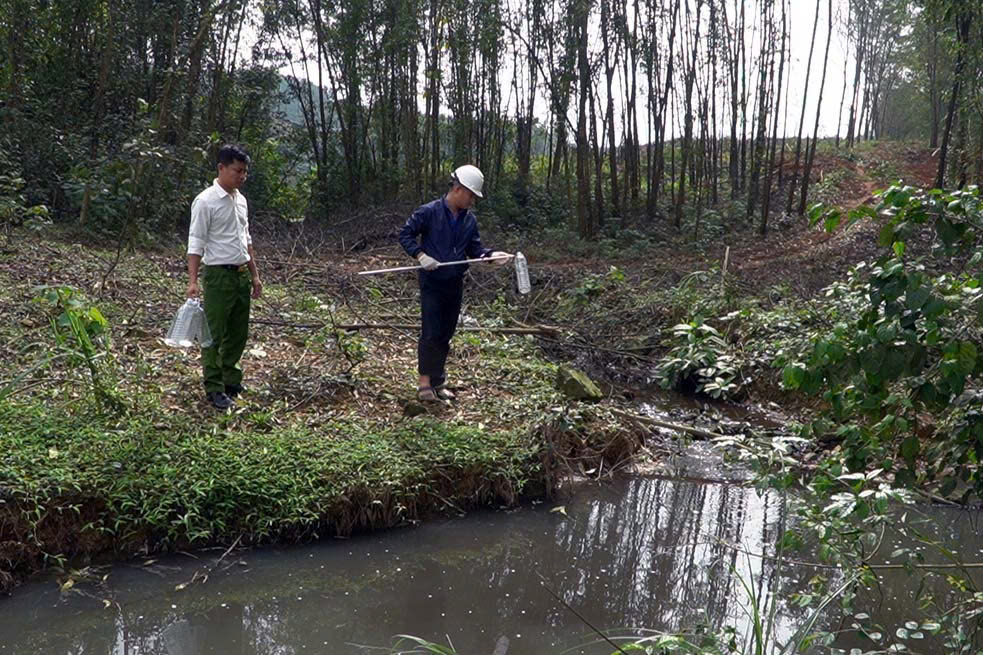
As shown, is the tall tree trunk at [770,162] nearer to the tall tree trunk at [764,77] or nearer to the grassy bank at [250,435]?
the tall tree trunk at [764,77]

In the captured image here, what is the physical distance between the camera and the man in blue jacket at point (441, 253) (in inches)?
208

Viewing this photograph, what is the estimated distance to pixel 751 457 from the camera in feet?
9.43

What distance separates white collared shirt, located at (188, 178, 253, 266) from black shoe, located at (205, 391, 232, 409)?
774mm

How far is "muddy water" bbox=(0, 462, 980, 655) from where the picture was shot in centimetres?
332

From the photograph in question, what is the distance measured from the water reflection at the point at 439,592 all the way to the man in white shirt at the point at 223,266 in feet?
4.66

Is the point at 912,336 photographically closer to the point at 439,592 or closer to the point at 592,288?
the point at 439,592

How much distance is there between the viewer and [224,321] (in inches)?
193

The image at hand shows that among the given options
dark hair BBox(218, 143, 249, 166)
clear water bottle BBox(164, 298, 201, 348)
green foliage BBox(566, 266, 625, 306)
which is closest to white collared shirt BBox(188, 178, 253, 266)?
dark hair BBox(218, 143, 249, 166)

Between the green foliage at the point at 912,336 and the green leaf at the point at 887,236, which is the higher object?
the green leaf at the point at 887,236

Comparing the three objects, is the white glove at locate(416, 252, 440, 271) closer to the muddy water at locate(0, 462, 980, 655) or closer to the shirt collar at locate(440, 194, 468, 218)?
the shirt collar at locate(440, 194, 468, 218)

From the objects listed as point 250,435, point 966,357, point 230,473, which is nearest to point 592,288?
point 250,435

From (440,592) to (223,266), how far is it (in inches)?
88.3

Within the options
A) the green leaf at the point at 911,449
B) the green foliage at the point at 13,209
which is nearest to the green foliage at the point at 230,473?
the green leaf at the point at 911,449

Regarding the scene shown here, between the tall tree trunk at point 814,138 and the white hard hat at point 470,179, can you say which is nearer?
the white hard hat at point 470,179
